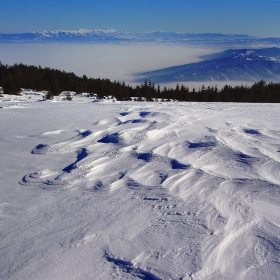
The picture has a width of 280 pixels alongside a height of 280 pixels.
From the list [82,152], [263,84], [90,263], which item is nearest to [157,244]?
[90,263]

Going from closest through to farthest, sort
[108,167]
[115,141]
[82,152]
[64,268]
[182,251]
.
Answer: [64,268]
[182,251]
[108,167]
[82,152]
[115,141]

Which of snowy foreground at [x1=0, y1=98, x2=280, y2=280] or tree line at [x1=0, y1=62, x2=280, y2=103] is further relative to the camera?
tree line at [x1=0, y1=62, x2=280, y2=103]

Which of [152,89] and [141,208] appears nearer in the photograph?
[141,208]

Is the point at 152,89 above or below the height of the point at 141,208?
below

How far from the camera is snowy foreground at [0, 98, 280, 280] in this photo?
1834 millimetres

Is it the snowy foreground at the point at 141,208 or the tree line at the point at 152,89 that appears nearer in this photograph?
the snowy foreground at the point at 141,208

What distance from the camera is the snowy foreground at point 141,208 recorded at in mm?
1834

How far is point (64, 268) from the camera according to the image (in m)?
1.81

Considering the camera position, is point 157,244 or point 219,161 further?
point 219,161

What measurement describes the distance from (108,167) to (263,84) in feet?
163

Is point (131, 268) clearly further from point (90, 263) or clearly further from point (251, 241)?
point (251, 241)

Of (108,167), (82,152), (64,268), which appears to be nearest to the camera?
(64,268)

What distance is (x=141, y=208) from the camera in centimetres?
259

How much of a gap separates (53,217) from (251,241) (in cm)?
167
